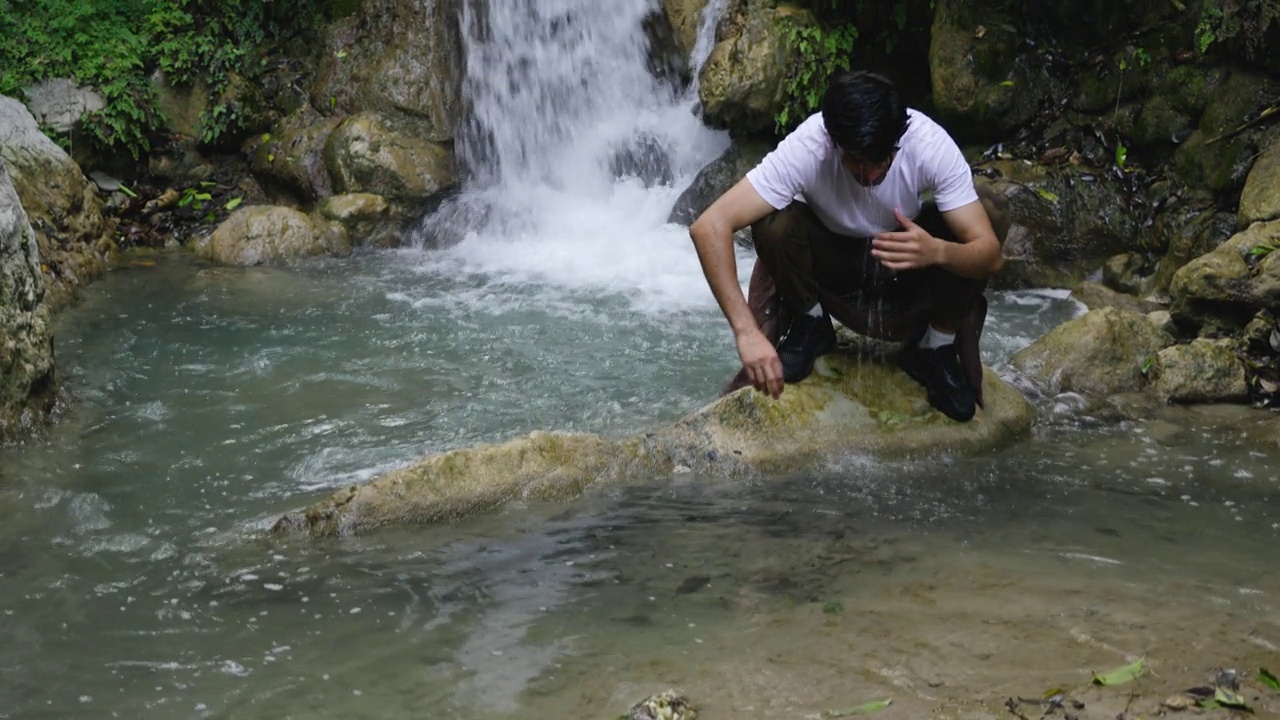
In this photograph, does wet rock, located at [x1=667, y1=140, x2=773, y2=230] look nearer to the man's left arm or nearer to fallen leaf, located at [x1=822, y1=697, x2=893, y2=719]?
the man's left arm

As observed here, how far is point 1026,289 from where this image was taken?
375 inches

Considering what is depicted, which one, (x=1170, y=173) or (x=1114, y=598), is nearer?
(x=1114, y=598)

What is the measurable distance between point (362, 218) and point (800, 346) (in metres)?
7.15

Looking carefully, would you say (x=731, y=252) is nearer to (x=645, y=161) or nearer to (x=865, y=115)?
(x=865, y=115)

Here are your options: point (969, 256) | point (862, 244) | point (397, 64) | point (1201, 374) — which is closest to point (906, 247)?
point (969, 256)

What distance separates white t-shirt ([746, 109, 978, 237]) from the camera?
457cm

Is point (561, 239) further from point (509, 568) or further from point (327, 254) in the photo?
point (509, 568)

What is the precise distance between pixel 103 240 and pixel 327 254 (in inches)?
77.7

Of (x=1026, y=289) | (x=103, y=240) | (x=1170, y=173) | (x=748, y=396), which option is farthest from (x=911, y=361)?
(x=103, y=240)

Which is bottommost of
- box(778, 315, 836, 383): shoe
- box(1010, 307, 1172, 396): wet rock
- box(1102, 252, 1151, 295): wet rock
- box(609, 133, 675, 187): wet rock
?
box(1102, 252, 1151, 295): wet rock

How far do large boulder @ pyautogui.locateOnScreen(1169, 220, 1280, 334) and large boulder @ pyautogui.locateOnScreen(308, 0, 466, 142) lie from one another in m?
7.82

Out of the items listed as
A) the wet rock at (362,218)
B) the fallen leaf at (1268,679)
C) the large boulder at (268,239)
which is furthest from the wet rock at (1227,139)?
the large boulder at (268,239)

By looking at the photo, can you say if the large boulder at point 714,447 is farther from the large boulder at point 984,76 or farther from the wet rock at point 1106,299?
the large boulder at point 984,76

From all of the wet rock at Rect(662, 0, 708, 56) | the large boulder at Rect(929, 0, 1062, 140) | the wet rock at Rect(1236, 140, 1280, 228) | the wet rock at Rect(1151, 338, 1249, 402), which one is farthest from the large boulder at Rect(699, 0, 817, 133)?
the wet rock at Rect(1151, 338, 1249, 402)
